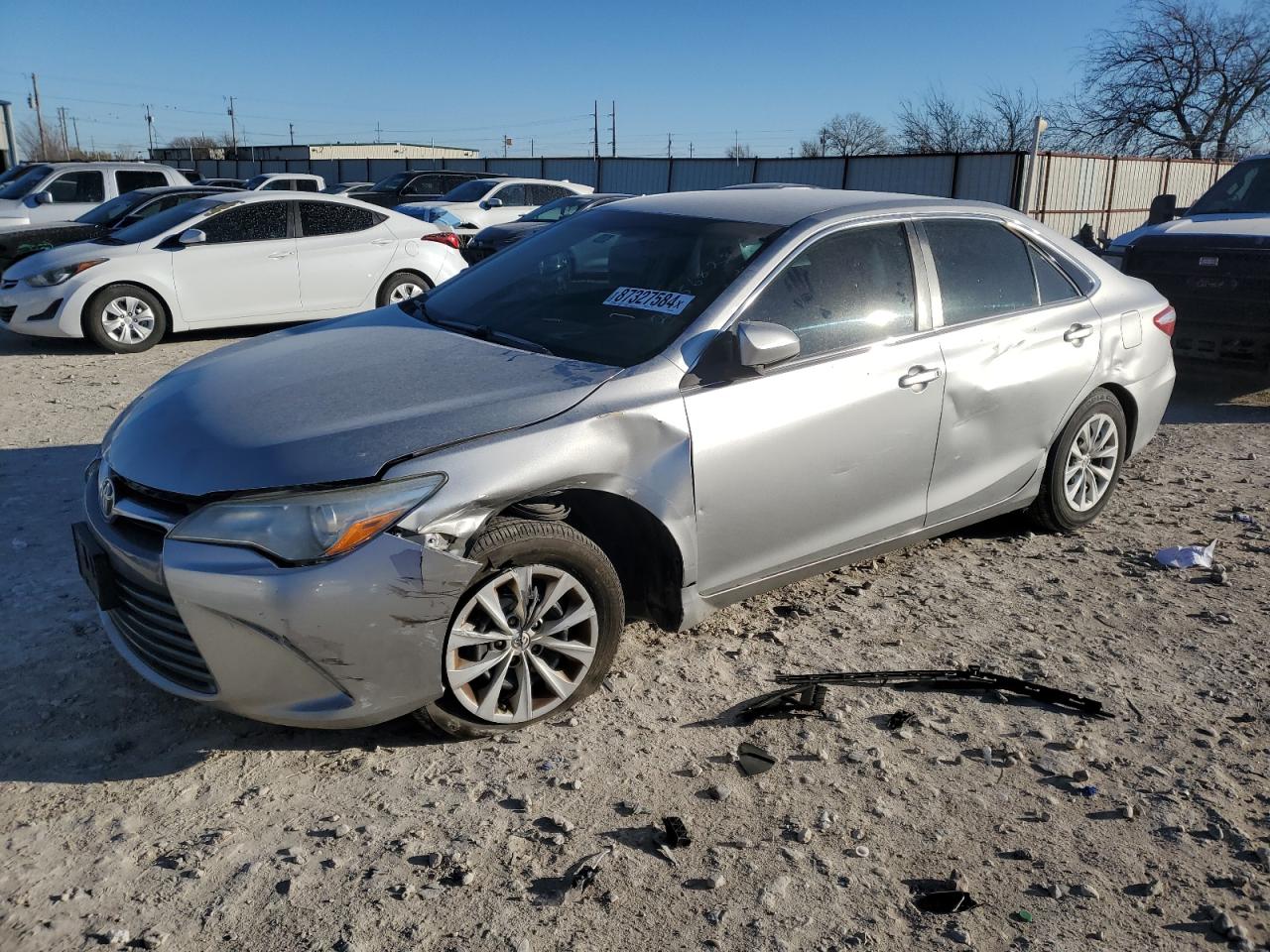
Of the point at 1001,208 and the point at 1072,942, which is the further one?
the point at 1001,208

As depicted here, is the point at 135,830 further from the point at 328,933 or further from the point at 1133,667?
the point at 1133,667

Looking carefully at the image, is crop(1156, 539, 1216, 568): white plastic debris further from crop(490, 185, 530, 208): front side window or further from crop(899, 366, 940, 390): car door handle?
crop(490, 185, 530, 208): front side window

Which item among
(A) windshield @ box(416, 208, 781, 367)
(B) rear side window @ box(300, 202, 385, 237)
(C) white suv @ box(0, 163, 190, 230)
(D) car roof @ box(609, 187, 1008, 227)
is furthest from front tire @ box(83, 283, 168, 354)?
(D) car roof @ box(609, 187, 1008, 227)

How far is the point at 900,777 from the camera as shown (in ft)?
10.9

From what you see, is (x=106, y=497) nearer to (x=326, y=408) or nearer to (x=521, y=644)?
(x=326, y=408)

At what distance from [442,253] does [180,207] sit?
8.66ft

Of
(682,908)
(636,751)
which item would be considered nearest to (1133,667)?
(636,751)

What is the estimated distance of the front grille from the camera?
313 centimetres

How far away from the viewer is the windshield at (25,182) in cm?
1570

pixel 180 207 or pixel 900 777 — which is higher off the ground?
pixel 180 207

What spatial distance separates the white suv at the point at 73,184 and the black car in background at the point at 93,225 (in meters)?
2.15

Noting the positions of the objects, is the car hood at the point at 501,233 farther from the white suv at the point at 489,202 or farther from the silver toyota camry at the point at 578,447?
the silver toyota camry at the point at 578,447

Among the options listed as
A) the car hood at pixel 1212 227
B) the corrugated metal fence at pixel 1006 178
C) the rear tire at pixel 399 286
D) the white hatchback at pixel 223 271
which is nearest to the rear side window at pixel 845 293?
the car hood at pixel 1212 227

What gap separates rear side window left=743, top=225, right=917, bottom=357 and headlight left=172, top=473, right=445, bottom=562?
62.4 inches
